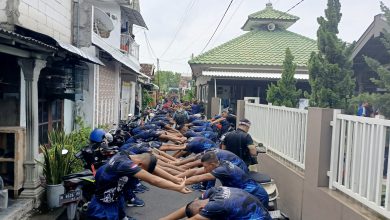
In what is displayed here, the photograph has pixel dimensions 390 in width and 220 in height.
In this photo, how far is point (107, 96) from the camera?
1417cm

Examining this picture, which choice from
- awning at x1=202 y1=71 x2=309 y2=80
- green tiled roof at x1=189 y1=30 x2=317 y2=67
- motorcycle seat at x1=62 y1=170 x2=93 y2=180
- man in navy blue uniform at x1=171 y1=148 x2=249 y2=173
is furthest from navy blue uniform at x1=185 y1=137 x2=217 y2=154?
green tiled roof at x1=189 y1=30 x2=317 y2=67

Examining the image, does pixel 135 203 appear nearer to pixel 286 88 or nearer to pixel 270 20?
pixel 286 88

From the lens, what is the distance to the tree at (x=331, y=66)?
9.61 m

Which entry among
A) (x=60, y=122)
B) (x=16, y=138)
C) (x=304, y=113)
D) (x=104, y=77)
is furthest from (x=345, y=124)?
(x=104, y=77)

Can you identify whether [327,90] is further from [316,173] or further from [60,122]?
[60,122]

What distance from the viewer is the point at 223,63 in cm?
1645

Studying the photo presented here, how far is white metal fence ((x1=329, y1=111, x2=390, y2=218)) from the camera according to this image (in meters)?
3.61

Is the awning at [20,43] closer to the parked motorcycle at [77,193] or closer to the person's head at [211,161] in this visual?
the parked motorcycle at [77,193]

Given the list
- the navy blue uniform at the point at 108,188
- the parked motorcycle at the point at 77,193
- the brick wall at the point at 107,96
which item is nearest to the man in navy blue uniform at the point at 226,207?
the navy blue uniform at the point at 108,188

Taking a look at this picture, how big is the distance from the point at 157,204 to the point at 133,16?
48.1ft

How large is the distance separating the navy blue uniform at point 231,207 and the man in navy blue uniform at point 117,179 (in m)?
1.01

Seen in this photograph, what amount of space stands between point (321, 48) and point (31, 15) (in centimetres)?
705

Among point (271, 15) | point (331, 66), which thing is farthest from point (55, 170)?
point (271, 15)

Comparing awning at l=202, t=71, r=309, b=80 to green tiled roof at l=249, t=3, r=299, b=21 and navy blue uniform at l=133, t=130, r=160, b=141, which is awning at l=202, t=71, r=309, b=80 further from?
navy blue uniform at l=133, t=130, r=160, b=141
